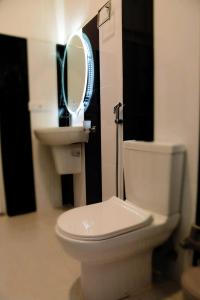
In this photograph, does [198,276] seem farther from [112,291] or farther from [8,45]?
[8,45]

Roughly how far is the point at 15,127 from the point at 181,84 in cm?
163

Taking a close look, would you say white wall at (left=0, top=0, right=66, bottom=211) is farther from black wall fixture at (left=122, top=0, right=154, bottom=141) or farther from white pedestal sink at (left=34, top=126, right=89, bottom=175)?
black wall fixture at (left=122, top=0, right=154, bottom=141)

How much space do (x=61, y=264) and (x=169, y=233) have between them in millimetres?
755

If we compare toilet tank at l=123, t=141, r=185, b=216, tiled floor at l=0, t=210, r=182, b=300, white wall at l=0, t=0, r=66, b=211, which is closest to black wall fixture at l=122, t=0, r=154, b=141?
toilet tank at l=123, t=141, r=185, b=216

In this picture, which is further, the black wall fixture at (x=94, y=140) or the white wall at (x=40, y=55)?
the white wall at (x=40, y=55)

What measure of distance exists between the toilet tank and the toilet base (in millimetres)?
299

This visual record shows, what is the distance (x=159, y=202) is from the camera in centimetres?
130

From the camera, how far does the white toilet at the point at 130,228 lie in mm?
1127

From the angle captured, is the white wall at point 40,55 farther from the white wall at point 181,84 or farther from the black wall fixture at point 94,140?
the white wall at point 181,84

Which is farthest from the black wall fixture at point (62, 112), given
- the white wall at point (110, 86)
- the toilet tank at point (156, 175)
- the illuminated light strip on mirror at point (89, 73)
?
the toilet tank at point (156, 175)

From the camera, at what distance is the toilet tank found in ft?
4.10

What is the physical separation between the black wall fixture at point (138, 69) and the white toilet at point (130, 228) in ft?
0.63

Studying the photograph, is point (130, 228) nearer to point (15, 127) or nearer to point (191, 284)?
point (191, 284)

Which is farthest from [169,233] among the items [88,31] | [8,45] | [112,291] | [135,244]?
[8,45]
